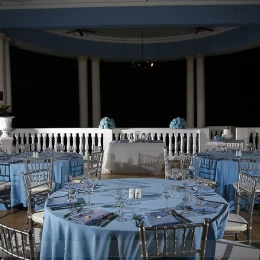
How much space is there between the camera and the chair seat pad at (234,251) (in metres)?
2.33

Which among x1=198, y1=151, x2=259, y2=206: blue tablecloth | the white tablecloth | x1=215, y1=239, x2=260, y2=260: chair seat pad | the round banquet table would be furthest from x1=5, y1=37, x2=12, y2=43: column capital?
x1=215, y1=239, x2=260, y2=260: chair seat pad

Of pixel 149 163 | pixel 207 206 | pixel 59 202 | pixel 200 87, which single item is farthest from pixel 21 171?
pixel 200 87

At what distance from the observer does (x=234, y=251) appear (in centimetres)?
241

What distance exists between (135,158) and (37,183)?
3.21 metres

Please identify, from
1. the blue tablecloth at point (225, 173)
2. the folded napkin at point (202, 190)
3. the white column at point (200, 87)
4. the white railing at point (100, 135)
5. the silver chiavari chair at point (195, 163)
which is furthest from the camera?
the white column at point (200, 87)

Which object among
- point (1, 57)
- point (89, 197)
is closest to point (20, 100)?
point (1, 57)

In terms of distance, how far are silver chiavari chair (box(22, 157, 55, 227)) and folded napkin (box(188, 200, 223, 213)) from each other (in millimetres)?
1425

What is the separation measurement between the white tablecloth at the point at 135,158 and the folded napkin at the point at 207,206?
4.18m

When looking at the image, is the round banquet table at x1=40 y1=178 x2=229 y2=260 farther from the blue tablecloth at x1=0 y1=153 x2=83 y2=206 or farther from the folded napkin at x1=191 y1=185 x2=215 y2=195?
the blue tablecloth at x1=0 y1=153 x2=83 y2=206

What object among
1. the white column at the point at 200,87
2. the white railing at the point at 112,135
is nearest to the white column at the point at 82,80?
the white railing at the point at 112,135

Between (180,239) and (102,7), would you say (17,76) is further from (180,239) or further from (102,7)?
(180,239)

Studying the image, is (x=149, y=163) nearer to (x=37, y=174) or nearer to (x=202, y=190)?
(x=37, y=174)

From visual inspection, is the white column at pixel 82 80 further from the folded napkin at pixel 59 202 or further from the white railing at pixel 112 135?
the folded napkin at pixel 59 202

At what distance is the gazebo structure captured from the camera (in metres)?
7.05
